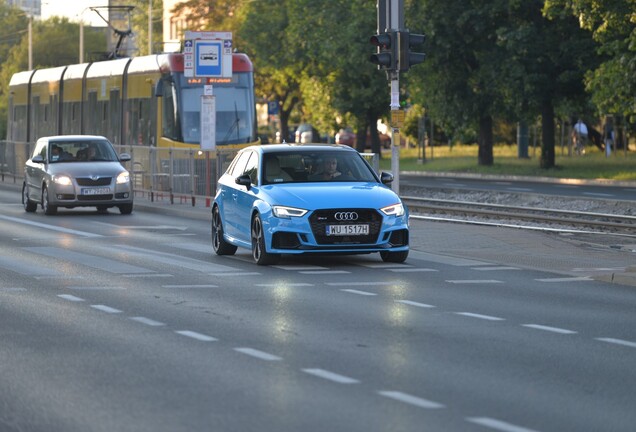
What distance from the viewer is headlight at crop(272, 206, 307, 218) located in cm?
1906

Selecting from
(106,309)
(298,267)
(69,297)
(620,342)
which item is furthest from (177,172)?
(620,342)

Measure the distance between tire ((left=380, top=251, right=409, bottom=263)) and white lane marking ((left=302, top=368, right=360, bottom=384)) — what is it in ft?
30.9

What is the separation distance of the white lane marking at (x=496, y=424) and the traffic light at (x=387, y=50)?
18443 millimetres

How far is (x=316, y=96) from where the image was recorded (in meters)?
76.6

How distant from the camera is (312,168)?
67.3 feet

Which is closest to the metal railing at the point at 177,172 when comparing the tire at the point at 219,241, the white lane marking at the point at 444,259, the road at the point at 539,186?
the road at the point at 539,186

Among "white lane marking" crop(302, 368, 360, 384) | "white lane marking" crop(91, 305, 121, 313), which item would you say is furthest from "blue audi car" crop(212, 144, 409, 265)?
"white lane marking" crop(302, 368, 360, 384)

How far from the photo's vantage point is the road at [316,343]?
8.80 meters

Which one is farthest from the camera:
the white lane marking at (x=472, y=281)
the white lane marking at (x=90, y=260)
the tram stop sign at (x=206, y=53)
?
the tram stop sign at (x=206, y=53)

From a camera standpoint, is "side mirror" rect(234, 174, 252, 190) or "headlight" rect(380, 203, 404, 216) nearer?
"headlight" rect(380, 203, 404, 216)

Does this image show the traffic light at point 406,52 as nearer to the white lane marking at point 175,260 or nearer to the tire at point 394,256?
the white lane marking at point 175,260

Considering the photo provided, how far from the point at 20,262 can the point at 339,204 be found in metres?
4.00

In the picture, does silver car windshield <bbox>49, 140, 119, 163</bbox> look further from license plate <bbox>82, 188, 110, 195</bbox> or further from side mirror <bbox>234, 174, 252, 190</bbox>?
side mirror <bbox>234, 174, 252, 190</bbox>

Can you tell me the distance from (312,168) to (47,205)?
13223 mm
